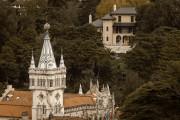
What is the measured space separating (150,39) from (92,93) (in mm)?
17917

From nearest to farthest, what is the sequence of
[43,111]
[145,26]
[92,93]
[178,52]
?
[43,111], [92,93], [178,52], [145,26]

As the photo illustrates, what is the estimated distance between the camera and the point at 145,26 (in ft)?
361

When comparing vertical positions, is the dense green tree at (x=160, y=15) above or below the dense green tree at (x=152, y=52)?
above

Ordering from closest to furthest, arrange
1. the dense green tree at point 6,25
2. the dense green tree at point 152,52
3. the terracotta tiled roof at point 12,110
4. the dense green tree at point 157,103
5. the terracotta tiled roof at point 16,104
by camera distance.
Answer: the dense green tree at point 157,103 < the terracotta tiled roof at point 12,110 < the terracotta tiled roof at point 16,104 < the dense green tree at point 152,52 < the dense green tree at point 6,25

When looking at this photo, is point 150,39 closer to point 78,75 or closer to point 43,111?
point 78,75

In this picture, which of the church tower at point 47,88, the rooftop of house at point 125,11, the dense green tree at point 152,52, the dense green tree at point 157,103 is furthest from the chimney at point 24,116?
the rooftop of house at point 125,11

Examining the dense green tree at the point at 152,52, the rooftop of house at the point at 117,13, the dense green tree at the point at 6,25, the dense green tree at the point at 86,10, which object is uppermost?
the dense green tree at the point at 86,10

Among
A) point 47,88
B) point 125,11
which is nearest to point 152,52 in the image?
point 125,11

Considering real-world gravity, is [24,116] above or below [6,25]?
below

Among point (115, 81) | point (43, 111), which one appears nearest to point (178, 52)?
point (115, 81)

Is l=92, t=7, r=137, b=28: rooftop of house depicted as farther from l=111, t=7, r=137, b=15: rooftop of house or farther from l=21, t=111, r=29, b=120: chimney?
l=21, t=111, r=29, b=120: chimney

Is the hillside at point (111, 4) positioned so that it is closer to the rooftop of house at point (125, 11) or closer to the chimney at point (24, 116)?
the rooftop of house at point (125, 11)

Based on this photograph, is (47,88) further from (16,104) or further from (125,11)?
(125,11)

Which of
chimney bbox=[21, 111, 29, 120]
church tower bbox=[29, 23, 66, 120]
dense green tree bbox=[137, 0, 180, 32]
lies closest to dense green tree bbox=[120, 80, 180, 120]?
chimney bbox=[21, 111, 29, 120]
